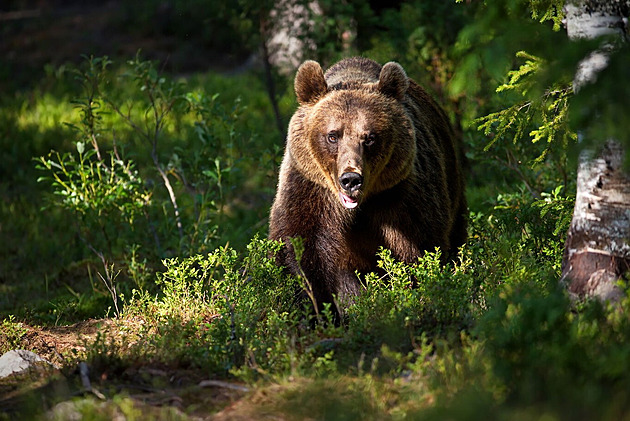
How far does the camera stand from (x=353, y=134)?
5355 millimetres

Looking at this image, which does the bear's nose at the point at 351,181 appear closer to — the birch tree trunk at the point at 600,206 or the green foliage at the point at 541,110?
the green foliage at the point at 541,110

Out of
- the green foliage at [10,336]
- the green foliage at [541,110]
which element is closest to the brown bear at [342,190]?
the green foliage at [541,110]

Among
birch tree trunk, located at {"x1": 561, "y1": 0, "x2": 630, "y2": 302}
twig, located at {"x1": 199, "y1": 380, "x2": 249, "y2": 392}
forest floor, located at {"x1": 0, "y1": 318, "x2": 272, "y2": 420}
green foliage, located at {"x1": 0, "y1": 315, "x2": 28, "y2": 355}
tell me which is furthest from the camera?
green foliage, located at {"x1": 0, "y1": 315, "x2": 28, "y2": 355}

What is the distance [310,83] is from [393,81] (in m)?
0.60

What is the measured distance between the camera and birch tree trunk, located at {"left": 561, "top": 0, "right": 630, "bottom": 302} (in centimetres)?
394

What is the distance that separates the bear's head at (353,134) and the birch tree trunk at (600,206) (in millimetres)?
1516

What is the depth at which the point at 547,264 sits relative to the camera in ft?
16.1

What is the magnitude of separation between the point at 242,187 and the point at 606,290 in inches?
298

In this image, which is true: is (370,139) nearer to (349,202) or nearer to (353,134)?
(353,134)

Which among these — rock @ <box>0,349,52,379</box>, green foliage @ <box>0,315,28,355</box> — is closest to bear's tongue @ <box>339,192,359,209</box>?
rock @ <box>0,349,52,379</box>

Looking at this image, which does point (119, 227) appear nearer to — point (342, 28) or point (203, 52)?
point (342, 28)

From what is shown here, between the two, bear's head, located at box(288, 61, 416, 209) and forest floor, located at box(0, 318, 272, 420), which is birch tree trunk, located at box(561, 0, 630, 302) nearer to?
bear's head, located at box(288, 61, 416, 209)

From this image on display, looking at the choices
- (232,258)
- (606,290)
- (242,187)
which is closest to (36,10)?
(242,187)

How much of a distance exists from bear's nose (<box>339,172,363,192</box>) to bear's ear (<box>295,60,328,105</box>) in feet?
3.00
